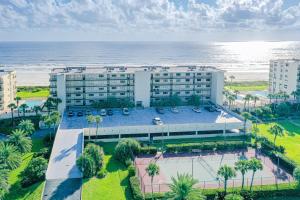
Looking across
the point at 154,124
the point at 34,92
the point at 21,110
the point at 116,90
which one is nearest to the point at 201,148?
the point at 154,124

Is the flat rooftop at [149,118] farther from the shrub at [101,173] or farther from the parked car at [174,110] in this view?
the shrub at [101,173]

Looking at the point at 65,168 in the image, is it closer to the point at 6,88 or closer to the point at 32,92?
the point at 6,88

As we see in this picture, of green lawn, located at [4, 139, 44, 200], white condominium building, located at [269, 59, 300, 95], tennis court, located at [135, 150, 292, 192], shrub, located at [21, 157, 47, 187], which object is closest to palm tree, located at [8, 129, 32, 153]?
green lawn, located at [4, 139, 44, 200]

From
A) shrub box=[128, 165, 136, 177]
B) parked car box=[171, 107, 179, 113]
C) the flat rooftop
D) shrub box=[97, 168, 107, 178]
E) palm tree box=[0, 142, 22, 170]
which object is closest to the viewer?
palm tree box=[0, 142, 22, 170]

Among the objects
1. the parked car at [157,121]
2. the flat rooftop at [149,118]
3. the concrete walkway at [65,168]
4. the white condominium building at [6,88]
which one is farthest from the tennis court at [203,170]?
the white condominium building at [6,88]

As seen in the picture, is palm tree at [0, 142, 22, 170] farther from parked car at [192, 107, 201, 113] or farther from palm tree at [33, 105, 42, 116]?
parked car at [192, 107, 201, 113]

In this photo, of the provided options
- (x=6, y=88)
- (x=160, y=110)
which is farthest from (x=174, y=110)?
(x=6, y=88)

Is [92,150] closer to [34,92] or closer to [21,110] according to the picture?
[21,110]
